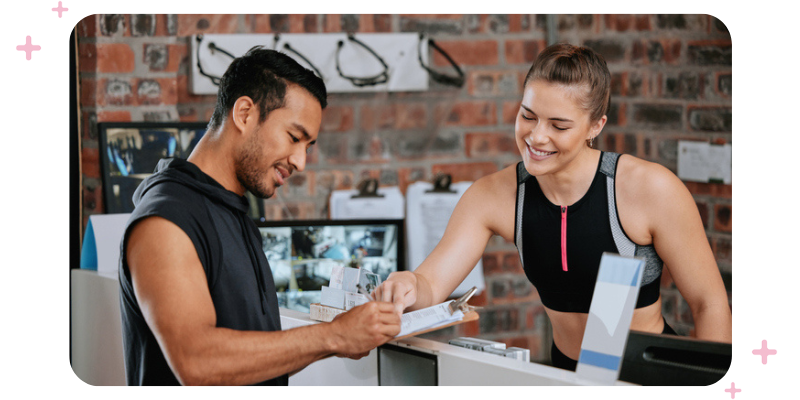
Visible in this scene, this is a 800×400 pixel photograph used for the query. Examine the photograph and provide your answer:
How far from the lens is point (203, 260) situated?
1061 millimetres

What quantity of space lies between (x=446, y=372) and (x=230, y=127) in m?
0.51

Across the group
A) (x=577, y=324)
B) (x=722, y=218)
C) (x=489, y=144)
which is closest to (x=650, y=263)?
(x=577, y=324)

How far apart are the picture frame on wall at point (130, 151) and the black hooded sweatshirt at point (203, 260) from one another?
866 mm

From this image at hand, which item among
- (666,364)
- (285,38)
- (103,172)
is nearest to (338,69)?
(285,38)

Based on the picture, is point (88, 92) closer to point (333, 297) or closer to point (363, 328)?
point (333, 297)

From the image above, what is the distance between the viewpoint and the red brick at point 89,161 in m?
2.01

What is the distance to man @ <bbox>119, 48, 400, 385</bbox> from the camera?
99cm

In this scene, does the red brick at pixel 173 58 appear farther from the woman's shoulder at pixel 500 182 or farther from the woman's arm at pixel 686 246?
the woman's arm at pixel 686 246

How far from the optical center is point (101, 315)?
174 cm

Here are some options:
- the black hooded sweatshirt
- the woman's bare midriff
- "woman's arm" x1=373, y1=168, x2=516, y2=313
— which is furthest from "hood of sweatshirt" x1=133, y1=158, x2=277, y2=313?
the woman's bare midriff

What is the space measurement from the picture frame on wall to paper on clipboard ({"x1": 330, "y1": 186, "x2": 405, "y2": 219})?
0.46 meters

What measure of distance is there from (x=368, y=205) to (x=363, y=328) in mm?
1180
